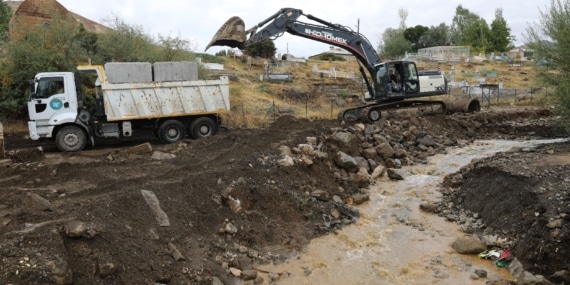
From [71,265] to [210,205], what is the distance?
2989 mm

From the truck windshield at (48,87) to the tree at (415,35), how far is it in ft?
205

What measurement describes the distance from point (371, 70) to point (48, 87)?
12422 mm

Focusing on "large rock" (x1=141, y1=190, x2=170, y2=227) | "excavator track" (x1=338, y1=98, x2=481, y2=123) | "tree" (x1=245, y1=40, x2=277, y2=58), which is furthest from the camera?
"tree" (x1=245, y1=40, x2=277, y2=58)

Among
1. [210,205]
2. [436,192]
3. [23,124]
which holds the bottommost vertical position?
[436,192]

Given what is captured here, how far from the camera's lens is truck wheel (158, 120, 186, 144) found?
48.3 ft

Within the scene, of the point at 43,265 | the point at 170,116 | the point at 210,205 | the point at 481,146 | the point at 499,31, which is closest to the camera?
the point at 43,265

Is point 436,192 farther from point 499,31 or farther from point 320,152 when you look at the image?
point 499,31

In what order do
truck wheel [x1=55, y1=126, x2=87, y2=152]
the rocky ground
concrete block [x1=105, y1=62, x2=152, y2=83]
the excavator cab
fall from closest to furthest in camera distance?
the rocky ground < truck wheel [x1=55, y1=126, x2=87, y2=152] < concrete block [x1=105, y1=62, x2=152, y2=83] < the excavator cab

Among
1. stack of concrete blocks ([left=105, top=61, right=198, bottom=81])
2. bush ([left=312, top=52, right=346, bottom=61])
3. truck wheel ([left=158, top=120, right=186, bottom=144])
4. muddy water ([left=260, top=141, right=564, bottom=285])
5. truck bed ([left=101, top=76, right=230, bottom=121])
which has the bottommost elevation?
muddy water ([left=260, top=141, right=564, bottom=285])

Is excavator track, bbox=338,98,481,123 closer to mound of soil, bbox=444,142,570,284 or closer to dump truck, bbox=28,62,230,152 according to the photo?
dump truck, bbox=28,62,230,152

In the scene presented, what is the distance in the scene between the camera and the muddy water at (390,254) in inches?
273

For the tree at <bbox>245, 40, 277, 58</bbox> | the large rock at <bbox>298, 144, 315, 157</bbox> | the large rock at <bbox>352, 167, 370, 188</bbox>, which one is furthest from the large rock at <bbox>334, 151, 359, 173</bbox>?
the tree at <bbox>245, 40, 277, 58</bbox>

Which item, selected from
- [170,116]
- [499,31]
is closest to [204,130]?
[170,116]

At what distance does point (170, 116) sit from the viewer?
48.2 feet
